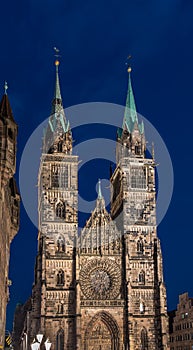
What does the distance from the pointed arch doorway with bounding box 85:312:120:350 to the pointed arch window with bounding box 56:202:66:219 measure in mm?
13213

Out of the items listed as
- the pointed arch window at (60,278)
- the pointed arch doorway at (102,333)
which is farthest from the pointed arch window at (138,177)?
the pointed arch doorway at (102,333)

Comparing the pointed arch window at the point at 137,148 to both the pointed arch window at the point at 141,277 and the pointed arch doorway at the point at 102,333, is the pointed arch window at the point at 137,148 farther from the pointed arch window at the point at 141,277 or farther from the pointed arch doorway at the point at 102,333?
the pointed arch doorway at the point at 102,333

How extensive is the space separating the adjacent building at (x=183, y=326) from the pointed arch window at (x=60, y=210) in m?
20.8

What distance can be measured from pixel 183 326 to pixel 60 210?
2354cm

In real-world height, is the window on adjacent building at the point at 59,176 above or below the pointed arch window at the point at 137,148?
below

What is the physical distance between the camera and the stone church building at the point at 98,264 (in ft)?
211

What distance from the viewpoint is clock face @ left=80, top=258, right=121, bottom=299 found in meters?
66.2

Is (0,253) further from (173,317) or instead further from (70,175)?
(173,317)

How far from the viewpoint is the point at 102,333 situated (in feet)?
215

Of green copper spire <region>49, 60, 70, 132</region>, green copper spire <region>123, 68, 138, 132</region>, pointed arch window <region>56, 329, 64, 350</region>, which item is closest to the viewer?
pointed arch window <region>56, 329, 64, 350</region>

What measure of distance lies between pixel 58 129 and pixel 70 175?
7.91 meters

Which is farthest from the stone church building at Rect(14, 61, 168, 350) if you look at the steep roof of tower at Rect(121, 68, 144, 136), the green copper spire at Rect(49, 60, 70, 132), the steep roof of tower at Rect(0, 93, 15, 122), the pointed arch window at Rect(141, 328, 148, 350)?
the steep roof of tower at Rect(0, 93, 15, 122)

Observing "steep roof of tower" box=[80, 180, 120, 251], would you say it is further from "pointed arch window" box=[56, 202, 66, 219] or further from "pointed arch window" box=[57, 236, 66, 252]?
"pointed arch window" box=[56, 202, 66, 219]

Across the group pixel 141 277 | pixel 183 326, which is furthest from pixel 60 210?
pixel 183 326
